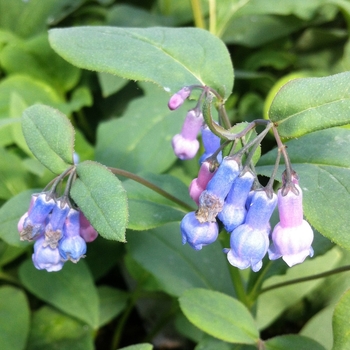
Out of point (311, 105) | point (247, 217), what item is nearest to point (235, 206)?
point (247, 217)

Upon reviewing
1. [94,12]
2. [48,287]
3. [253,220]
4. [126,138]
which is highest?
[253,220]

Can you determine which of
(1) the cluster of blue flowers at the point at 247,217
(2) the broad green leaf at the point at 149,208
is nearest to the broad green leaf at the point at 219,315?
(2) the broad green leaf at the point at 149,208

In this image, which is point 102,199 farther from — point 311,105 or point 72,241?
point 311,105

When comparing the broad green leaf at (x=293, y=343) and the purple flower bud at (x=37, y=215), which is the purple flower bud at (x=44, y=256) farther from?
the broad green leaf at (x=293, y=343)

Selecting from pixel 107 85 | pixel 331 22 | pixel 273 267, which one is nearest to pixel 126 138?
pixel 107 85

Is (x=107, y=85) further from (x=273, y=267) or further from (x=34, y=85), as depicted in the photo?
(x=273, y=267)

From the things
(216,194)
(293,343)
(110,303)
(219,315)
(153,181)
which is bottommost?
(110,303)

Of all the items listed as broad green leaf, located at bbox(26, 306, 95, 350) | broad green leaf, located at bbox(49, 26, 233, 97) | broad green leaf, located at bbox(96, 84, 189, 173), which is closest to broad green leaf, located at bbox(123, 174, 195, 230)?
broad green leaf, located at bbox(49, 26, 233, 97)
